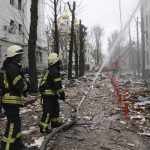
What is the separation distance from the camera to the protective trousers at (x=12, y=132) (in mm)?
6379

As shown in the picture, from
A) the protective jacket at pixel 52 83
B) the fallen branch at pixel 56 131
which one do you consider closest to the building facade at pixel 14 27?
the fallen branch at pixel 56 131

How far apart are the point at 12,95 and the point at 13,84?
0.25 meters

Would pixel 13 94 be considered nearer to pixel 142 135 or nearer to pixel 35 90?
pixel 142 135

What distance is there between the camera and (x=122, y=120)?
1034cm

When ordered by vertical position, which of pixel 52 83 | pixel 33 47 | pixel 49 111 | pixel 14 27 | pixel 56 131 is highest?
pixel 14 27

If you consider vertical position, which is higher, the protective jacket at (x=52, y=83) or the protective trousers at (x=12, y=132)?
the protective jacket at (x=52, y=83)

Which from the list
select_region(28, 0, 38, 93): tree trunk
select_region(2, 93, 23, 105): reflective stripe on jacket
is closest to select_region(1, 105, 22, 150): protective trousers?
select_region(2, 93, 23, 105): reflective stripe on jacket

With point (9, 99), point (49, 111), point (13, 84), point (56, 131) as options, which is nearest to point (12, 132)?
point (9, 99)

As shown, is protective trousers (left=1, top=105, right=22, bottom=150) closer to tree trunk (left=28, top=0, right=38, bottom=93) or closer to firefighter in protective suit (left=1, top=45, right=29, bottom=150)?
firefighter in protective suit (left=1, top=45, right=29, bottom=150)

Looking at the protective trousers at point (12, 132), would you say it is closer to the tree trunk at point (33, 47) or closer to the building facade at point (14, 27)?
the tree trunk at point (33, 47)

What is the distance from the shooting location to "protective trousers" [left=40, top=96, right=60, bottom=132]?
814 centimetres

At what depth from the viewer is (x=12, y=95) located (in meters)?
6.53

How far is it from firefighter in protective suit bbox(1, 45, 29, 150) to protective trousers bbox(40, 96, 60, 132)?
1509mm

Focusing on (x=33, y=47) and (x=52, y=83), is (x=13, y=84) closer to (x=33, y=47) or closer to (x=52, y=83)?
(x=52, y=83)
